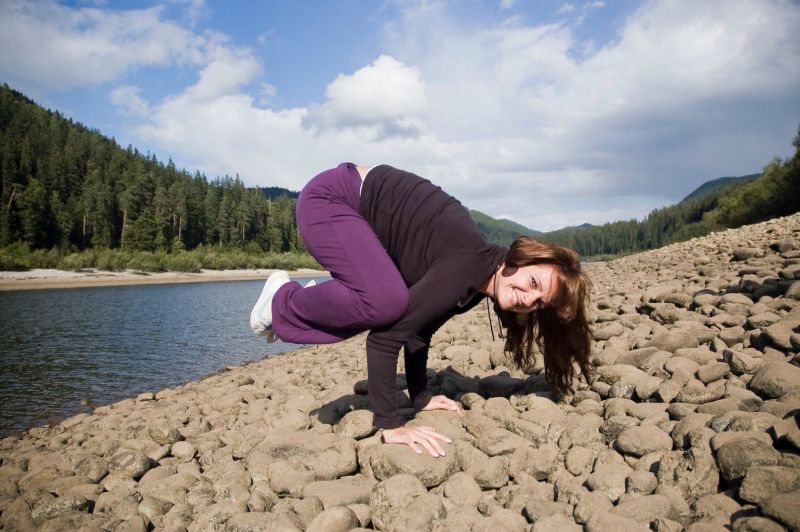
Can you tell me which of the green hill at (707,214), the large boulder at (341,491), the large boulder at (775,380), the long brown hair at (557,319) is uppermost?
the green hill at (707,214)

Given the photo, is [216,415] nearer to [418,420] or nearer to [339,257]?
[418,420]

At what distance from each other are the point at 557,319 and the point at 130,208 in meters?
75.3

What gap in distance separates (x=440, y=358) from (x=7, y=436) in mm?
5496

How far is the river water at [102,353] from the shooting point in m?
7.71

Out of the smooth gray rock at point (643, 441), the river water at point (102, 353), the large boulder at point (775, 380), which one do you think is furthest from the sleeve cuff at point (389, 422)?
the river water at point (102, 353)

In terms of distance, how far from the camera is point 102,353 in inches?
453

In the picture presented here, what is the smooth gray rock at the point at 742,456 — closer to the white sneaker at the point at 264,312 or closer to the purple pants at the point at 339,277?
the purple pants at the point at 339,277

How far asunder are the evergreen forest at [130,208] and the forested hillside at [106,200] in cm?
16

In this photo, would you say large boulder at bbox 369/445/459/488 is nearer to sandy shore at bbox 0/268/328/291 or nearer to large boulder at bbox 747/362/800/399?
large boulder at bbox 747/362/800/399

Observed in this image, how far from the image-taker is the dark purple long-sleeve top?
2.34 m

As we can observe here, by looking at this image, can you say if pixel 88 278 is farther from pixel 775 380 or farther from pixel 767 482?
pixel 767 482

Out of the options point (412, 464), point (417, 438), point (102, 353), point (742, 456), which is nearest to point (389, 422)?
point (417, 438)

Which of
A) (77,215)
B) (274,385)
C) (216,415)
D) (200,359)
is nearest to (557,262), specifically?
(216,415)

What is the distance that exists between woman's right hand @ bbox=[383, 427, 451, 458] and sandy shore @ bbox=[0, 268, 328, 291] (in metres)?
40.9
